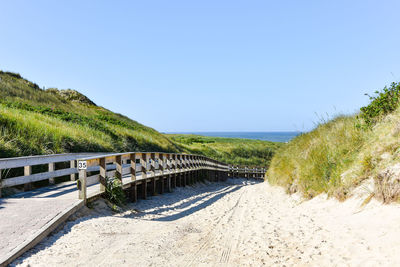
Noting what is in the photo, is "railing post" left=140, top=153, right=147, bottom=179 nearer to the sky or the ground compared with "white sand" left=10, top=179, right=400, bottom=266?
nearer to the sky

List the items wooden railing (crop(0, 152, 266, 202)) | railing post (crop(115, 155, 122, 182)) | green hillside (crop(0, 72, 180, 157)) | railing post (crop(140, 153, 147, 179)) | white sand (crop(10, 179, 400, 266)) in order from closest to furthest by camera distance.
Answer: white sand (crop(10, 179, 400, 266)) < wooden railing (crop(0, 152, 266, 202)) < railing post (crop(115, 155, 122, 182)) < railing post (crop(140, 153, 147, 179)) < green hillside (crop(0, 72, 180, 157))

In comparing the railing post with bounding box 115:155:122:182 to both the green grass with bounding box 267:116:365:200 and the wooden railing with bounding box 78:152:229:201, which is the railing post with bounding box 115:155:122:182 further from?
the green grass with bounding box 267:116:365:200

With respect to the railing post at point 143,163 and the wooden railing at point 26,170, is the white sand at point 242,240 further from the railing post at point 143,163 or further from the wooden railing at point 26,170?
the railing post at point 143,163

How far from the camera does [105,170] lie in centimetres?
859

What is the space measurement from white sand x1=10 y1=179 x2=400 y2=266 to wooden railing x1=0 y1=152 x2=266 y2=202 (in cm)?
113

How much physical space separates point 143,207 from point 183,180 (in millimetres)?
9048

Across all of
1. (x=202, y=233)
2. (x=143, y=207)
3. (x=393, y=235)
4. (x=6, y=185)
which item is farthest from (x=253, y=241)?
(x=6, y=185)

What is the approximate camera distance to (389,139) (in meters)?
6.57

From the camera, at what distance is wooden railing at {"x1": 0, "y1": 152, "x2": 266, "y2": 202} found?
8.52 metres

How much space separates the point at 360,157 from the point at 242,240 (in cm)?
333

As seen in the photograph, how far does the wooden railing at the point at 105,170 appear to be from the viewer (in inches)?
336

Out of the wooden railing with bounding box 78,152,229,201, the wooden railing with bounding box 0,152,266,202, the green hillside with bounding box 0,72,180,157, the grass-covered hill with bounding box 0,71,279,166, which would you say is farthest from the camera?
the grass-covered hill with bounding box 0,71,279,166

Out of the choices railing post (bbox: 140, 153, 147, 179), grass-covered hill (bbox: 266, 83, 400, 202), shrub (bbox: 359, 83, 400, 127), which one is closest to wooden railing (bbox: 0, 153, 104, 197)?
railing post (bbox: 140, 153, 147, 179)

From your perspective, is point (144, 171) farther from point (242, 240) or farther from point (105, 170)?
point (242, 240)
